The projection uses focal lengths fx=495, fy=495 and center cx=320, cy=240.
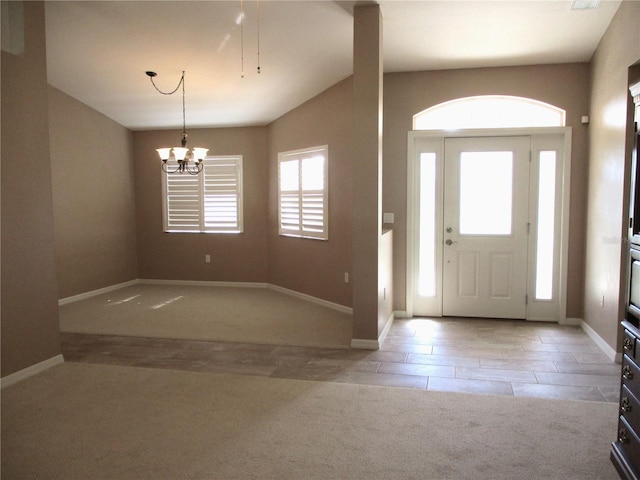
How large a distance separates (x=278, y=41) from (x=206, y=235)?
3.84 m

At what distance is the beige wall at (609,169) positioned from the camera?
3980 mm

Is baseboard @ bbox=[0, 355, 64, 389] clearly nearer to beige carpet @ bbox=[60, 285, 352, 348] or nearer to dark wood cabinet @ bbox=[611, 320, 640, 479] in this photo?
beige carpet @ bbox=[60, 285, 352, 348]

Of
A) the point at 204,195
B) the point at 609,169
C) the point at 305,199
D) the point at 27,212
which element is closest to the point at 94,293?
the point at 204,195

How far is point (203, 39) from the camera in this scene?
4.80 meters

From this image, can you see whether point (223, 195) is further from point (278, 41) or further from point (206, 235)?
point (278, 41)

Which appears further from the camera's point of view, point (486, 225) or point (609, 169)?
point (486, 225)

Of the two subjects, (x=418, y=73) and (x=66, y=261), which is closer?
(x=418, y=73)

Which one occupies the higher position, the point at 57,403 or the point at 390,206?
the point at 390,206

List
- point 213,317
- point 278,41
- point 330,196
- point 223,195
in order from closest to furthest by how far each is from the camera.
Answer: point 278,41, point 213,317, point 330,196, point 223,195

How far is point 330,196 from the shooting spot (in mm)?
6125

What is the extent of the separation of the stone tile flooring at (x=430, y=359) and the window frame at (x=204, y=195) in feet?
10.4

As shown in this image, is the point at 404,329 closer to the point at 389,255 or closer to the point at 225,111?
the point at 389,255

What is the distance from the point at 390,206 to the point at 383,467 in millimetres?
3537

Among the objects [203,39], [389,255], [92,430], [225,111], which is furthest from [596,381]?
A: [225,111]
